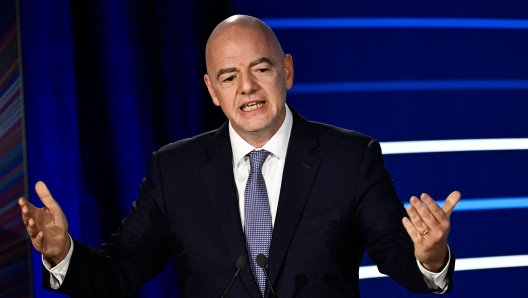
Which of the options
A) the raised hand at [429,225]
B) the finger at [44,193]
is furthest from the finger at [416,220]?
the finger at [44,193]

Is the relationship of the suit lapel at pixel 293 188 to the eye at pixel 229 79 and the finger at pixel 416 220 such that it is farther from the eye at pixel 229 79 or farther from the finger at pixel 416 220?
the finger at pixel 416 220

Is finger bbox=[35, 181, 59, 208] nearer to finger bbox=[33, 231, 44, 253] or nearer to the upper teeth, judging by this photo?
finger bbox=[33, 231, 44, 253]

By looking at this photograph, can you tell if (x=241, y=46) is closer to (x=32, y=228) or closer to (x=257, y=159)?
(x=257, y=159)

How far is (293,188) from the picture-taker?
6.21ft

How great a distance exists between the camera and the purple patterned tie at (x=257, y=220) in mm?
1839

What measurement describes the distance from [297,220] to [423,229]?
16.9 inches

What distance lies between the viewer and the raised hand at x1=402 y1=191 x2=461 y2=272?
150cm

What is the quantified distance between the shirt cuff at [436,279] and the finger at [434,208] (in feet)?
0.48

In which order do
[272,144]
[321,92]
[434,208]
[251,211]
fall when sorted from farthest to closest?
[321,92], [272,144], [251,211], [434,208]

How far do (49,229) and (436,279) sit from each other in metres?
1.02

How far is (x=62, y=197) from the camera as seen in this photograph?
2.65m

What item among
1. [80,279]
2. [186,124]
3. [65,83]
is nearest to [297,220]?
[80,279]

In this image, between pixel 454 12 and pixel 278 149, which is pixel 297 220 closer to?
pixel 278 149

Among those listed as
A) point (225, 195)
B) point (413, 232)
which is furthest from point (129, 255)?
point (413, 232)
